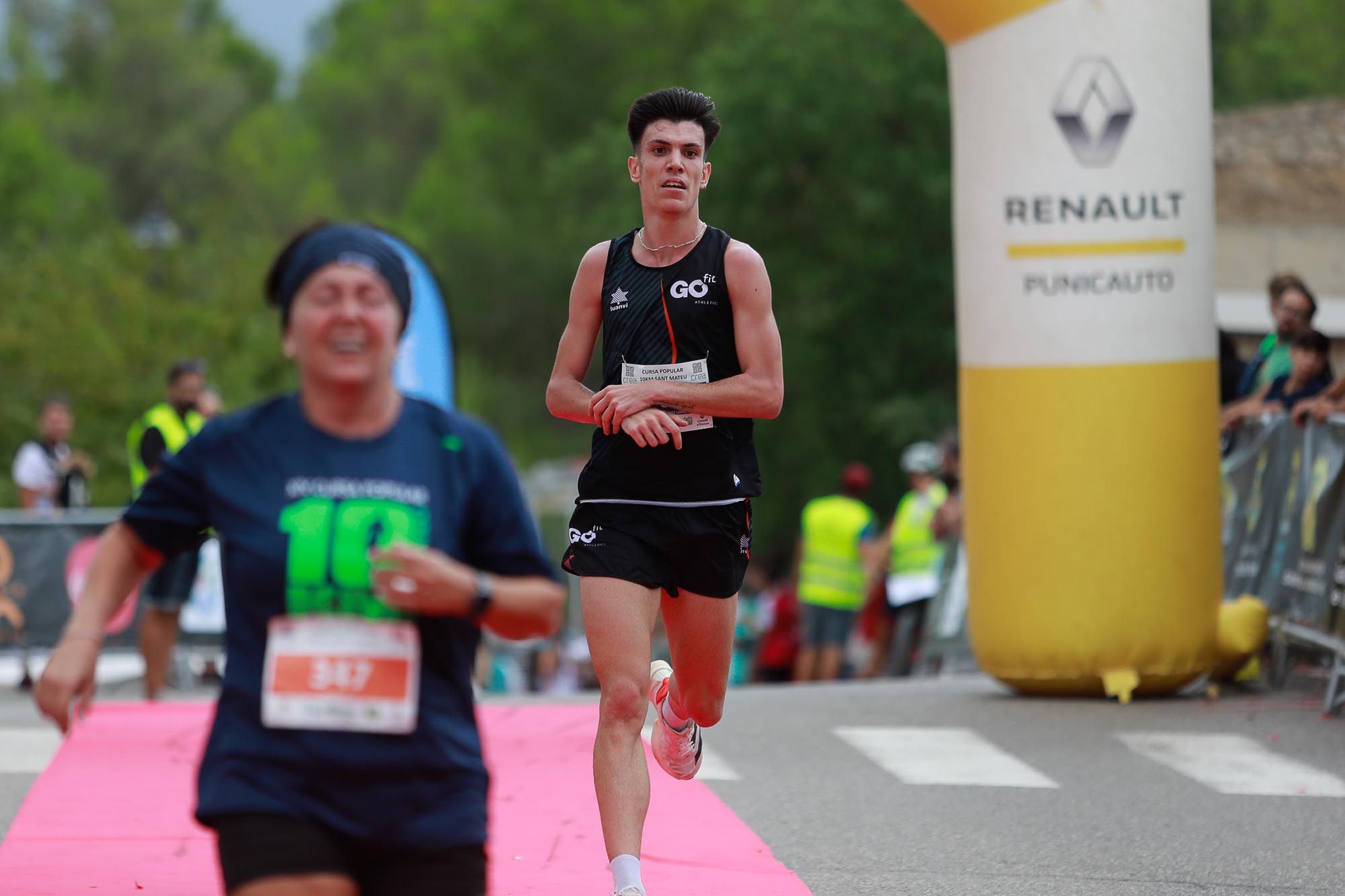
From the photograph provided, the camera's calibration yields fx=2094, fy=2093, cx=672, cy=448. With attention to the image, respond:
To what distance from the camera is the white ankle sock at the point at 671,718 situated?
6.31 m

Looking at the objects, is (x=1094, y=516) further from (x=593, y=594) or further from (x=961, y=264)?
(x=593, y=594)

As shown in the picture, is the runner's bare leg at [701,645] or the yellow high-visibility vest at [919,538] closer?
the runner's bare leg at [701,645]

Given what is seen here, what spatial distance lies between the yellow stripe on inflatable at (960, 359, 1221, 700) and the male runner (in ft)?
14.9

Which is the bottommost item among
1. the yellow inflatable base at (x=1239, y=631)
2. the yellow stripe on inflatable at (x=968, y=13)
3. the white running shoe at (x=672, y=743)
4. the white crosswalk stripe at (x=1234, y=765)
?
the white crosswalk stripe at (x=1234, y=765)

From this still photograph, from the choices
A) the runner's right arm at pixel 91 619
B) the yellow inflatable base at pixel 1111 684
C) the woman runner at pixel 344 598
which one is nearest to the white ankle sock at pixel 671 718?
the woman runner at pixel 344 598

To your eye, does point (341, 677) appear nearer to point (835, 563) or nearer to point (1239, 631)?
point (1239, 631)

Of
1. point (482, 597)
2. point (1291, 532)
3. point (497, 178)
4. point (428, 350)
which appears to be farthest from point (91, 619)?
point (497, 178)

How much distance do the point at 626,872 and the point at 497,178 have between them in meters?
49.7

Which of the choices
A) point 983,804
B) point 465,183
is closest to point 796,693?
point 983,804

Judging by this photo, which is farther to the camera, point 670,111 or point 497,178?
point 497,178

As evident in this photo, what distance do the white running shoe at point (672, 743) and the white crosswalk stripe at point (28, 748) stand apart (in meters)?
3.37

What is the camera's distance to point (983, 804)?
7.89 meters

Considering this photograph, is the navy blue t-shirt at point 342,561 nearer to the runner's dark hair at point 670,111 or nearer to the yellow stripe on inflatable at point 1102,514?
the runner's dark hair at point 670,111

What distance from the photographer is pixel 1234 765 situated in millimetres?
8828
